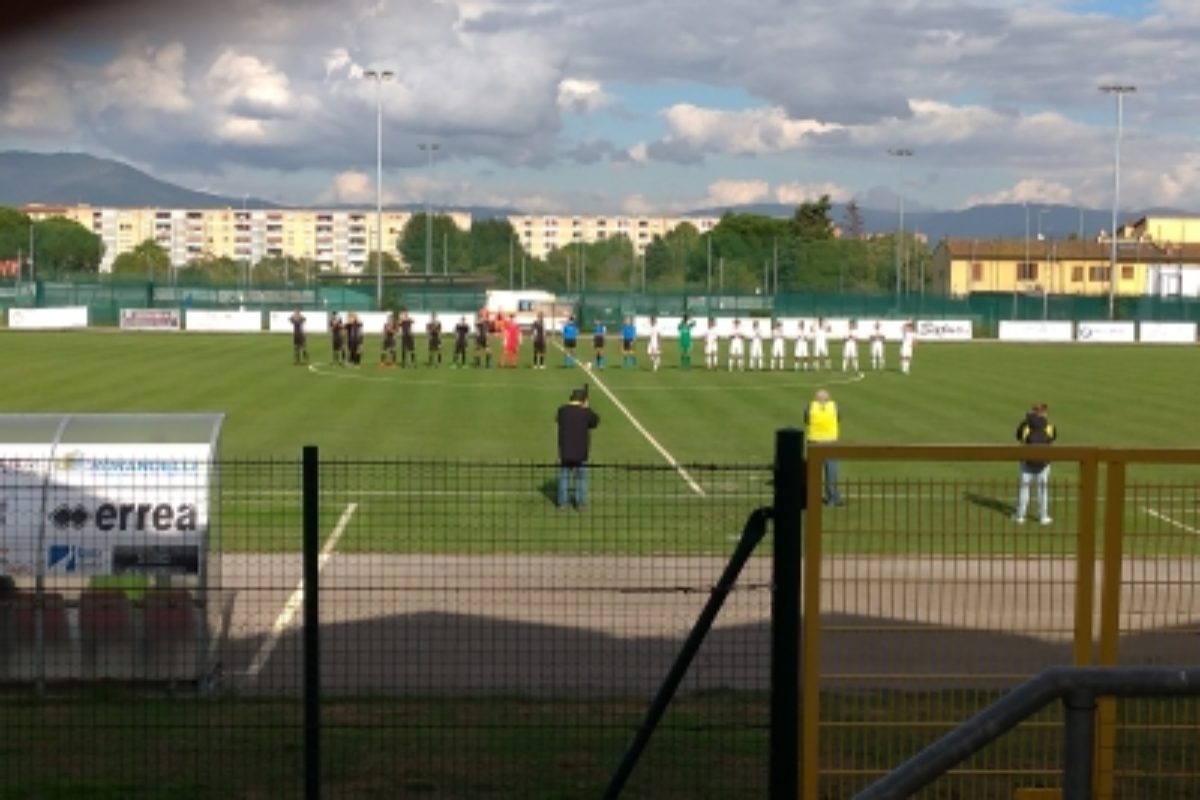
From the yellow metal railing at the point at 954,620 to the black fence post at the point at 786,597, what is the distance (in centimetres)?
9

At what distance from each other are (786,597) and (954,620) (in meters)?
2.18

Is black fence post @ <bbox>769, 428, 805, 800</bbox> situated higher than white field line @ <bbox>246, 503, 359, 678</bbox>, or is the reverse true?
black fence post @ <bbox>769, 428, 805, 800</bbox>

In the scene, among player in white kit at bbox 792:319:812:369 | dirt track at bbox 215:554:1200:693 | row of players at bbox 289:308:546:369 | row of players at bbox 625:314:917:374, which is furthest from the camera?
player in white kit at bbox 792:319:812:369

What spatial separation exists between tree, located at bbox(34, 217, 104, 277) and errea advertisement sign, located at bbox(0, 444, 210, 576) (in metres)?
123

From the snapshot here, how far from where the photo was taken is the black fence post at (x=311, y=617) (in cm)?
768

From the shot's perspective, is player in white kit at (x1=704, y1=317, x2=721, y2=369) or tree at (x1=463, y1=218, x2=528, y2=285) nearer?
player in white kit at (x1=704, y1=317, x2=721, y2=369)

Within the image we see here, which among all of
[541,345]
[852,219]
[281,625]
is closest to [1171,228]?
Result: [852,219]

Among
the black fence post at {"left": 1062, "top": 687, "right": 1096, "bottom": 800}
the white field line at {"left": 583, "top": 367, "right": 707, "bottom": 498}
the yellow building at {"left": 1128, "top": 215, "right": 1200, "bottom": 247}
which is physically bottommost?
the white field line at {"left": 583, "top": 367, "right": 707, "bottom": 498}

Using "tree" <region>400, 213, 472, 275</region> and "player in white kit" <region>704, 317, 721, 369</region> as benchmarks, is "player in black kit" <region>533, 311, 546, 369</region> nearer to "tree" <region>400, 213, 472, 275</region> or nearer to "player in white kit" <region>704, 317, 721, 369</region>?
"player in white kit" <region>704, 317, 721, 369</region>

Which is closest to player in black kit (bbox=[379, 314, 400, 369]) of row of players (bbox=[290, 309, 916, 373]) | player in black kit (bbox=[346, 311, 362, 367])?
row of players (bbox=[290, 309, 916, 373])

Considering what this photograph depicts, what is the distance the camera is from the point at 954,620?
9.31 metres

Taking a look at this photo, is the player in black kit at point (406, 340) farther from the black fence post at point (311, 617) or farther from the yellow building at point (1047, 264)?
the yellow building at point (1047, 264)

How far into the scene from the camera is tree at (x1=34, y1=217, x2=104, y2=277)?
A: 132 meters

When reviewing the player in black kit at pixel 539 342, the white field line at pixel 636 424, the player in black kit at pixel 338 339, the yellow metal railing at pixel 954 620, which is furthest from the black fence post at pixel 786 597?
the player in black kit at pixel 338 339
